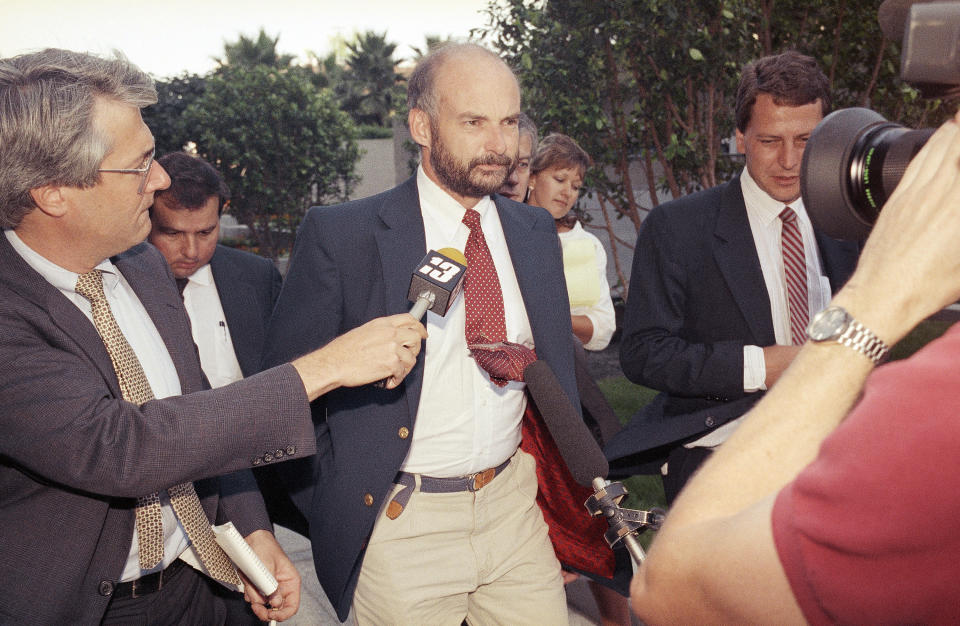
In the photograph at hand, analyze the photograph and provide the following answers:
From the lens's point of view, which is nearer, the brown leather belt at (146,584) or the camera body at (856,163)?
the camera body at (856,163)

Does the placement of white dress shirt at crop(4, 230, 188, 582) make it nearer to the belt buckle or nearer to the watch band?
the belt buckle

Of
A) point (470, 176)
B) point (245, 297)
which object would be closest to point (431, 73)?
point (470, 176)

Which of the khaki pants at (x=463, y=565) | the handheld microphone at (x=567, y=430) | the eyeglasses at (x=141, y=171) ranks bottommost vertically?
the khaki pants at (x=463, y=565)

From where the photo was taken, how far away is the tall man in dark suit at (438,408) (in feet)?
8.86

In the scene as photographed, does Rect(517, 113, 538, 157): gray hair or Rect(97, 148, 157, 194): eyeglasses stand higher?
Rect(97, 148, 157, 194): eyeglasses

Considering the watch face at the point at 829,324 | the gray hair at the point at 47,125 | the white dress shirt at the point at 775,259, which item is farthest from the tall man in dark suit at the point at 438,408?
the watch face at the point at 829,324

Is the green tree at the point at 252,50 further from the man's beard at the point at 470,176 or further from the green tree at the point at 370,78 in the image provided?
the man's beard at the point at 470,176

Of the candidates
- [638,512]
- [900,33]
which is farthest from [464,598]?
[900,33]

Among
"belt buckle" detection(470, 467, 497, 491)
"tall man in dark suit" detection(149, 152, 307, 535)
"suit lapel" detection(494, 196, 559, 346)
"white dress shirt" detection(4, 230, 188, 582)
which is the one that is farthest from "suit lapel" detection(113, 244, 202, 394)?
"tall man in dark suit" detection(149, 152, 307, 535)

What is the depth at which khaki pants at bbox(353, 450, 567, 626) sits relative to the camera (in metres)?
2.70

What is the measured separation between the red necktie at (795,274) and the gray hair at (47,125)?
2.39m

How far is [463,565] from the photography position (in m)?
2.79

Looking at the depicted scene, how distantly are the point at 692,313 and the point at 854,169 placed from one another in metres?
1.80

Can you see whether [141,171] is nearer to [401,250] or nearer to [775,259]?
[401,250]
